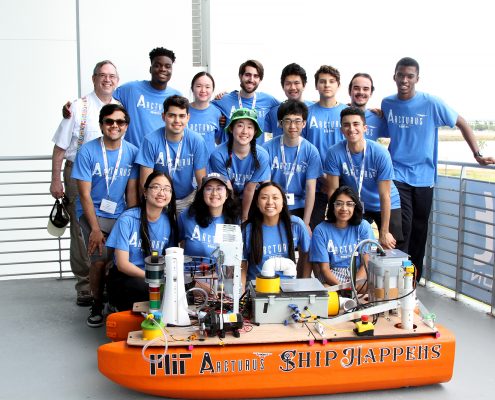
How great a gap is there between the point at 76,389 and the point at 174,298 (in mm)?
817

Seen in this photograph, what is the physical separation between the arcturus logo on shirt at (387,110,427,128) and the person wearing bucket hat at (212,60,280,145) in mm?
1014

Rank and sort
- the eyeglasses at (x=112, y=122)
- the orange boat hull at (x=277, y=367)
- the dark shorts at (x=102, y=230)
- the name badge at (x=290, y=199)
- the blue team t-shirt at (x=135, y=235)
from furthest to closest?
the name badge at (x=290, y=199) < the dark shorts at (x=102, y=230) < the eyeglasses at (x=112, y=122) < the blue team t-shirt at (x=135, y=235) < the orange boat hull at (x=277, y=367)

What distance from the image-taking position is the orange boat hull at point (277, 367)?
8.82ft

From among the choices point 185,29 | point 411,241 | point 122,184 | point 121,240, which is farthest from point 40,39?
point 411,241

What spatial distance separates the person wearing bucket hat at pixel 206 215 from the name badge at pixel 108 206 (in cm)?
54

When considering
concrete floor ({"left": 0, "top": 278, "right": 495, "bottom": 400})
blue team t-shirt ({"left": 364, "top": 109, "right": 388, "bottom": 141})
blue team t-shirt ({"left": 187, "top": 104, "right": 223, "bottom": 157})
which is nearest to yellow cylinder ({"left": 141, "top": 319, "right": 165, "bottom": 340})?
concrete floor ({"left": 0, "top": 278, "right": 495, "bottom": 400})

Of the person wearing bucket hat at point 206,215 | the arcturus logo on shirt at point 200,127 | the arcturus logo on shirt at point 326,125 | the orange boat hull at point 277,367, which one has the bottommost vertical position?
the orange boat hull at point 277,367

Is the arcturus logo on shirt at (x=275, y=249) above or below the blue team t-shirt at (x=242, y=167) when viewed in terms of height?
below

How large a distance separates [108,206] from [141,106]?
3.43ft

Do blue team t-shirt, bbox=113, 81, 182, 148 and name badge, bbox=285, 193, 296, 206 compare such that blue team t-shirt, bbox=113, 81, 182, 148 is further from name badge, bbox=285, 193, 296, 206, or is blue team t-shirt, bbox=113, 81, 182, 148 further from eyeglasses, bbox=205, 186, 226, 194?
name badge, bbox=285, 193, 296, 206

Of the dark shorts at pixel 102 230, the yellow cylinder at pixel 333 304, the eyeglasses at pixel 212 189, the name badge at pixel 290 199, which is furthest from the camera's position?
the name badge at pixel 290 199

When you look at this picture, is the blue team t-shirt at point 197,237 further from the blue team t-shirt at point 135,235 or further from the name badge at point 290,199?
the name badge at point 290,199

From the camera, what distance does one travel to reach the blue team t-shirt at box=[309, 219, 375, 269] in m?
3.77

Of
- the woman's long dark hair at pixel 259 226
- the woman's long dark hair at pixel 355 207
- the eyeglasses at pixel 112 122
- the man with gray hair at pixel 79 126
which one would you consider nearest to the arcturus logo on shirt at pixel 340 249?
the woman's long dark hair at pixel 355 207
